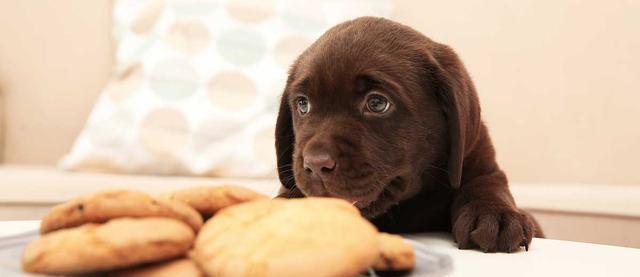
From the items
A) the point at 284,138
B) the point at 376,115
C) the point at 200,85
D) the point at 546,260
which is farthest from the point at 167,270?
the point at 200,85

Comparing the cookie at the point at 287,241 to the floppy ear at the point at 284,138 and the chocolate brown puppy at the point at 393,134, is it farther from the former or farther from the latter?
the floppy ear at the point at 284,138

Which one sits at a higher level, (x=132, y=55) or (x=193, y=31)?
(x=193, y=31)

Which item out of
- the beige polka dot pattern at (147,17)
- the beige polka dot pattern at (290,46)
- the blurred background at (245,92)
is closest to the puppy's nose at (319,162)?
the blurred background at (245,92)

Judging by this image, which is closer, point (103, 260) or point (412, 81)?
point (103, 260)

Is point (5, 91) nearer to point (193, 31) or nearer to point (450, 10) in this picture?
point (193, 31)

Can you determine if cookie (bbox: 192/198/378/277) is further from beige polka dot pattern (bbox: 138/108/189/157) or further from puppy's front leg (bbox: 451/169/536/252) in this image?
beige polka dot pattern (bbox: 138/108/189/157)

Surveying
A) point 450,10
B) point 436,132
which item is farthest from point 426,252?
point 450,10
